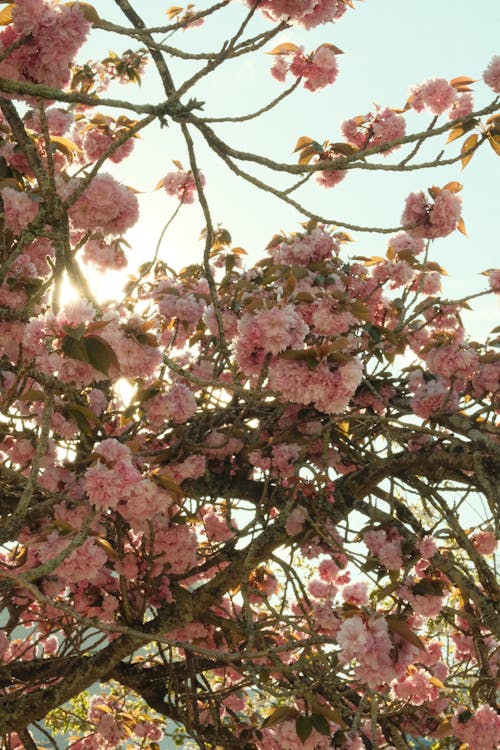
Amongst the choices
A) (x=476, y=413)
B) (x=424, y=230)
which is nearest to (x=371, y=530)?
(x=476, y=413)

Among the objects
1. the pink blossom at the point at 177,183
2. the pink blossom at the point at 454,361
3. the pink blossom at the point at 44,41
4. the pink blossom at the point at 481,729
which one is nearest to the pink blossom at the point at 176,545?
the pink blossom at the point at 454,361

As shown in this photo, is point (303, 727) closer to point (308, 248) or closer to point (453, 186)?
point (308, 248)

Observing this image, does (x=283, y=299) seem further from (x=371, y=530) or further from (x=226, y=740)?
(x=226, y=740)

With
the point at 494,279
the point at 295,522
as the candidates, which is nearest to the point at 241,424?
the point at 295,522

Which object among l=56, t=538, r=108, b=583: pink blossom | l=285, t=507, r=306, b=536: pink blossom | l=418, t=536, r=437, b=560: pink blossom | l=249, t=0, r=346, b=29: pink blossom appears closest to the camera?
l=249, t=0, r=346, b=29: pink blossom

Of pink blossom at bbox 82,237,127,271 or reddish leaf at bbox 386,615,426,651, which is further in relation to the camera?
pink blossom at bbox 82,237,127,271

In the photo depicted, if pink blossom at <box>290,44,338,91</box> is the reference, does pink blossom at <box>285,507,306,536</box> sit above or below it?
below

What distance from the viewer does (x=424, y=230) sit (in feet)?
10.6

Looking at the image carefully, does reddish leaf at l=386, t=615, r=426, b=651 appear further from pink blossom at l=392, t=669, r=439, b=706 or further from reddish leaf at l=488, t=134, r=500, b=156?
reddish leaf at l=488, t=134, r=500, b=156

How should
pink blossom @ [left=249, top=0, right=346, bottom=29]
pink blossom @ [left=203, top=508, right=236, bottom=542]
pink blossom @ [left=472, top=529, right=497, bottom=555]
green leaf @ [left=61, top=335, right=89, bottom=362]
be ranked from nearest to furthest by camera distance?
green leaf @ [left=61, top=335, right=89, bottom=362], pink blossom @ [left=249, top=0, right=346, bottom=29], pink blossom @ [left=472, top=529, right=497, bottom=555], pink blossom @ [left=203, top=508, right=236, bottom=542]

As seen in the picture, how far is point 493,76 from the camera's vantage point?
286 centimetres

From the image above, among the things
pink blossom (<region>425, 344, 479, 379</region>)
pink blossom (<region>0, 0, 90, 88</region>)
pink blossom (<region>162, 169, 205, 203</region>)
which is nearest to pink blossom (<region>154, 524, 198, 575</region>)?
pink blossom (<region>425, 344, 479, 379</region>)

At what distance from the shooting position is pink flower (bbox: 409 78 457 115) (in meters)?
3.29

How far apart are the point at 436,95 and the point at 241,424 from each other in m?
1.75
